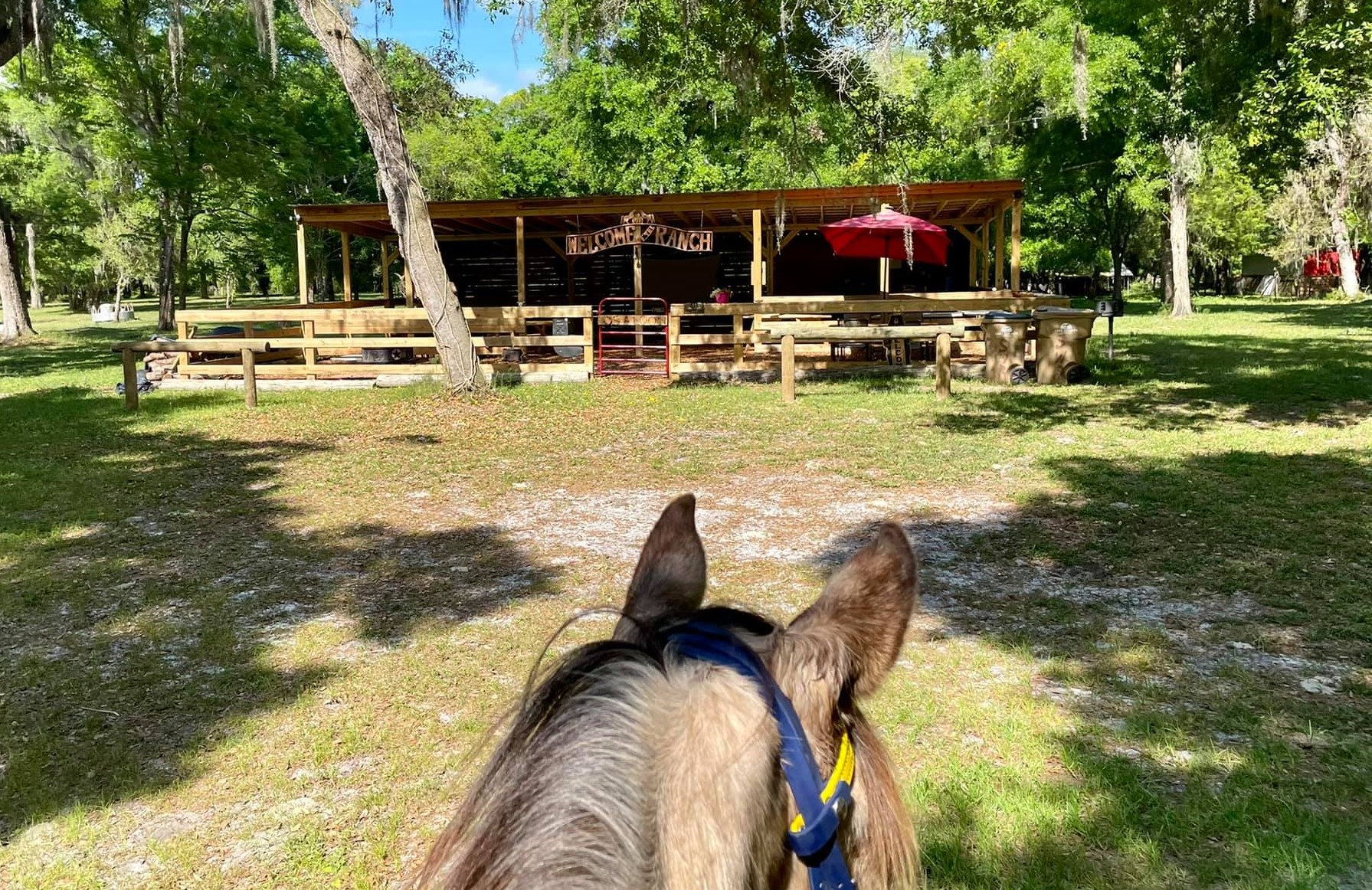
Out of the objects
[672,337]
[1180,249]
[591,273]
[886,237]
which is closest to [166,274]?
[591,273]

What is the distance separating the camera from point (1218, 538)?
5422 mm

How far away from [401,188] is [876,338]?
6.80 meters

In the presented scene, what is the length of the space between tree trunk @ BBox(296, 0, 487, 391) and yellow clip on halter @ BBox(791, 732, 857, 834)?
11260 mm

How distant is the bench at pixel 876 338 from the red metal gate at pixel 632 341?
7.59ft

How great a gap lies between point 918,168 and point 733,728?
30996mm

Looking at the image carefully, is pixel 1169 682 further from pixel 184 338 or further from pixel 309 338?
pixel 184 338

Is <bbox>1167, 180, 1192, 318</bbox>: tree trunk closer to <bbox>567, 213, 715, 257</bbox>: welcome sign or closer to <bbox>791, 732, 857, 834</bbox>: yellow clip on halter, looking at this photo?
<bbox>567, 213, 715, 257</bbox>: welcome sign

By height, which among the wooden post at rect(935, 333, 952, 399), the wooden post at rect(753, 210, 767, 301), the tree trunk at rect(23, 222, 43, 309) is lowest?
the wooden post at rect(935, 333, 952, 399)

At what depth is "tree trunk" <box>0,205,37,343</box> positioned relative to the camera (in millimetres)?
20359

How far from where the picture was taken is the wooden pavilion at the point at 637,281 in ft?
46.5

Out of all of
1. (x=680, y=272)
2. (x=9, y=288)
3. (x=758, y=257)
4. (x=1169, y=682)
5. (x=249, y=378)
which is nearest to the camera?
(x=1169, y=682)

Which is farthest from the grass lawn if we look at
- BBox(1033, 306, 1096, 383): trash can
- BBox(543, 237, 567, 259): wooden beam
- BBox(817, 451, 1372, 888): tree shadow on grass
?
BBox(543, 237, 567, 259): wooden beam

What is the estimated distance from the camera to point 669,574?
50.1 inches

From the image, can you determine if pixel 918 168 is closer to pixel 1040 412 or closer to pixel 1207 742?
pixel 1040 412
